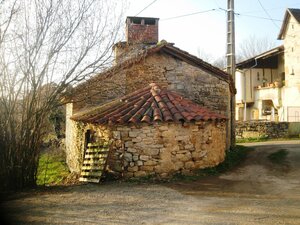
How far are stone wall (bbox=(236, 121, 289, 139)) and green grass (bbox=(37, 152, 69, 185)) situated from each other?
10905mm

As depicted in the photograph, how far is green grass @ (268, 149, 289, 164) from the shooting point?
11.5 m

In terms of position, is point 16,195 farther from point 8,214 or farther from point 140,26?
point 140,26

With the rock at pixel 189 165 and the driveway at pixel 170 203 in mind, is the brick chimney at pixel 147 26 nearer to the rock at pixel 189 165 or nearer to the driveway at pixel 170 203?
the rock at pixel 189 165

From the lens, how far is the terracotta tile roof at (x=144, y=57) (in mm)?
9312

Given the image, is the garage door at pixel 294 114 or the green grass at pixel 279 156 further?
the garage door at pixel 294 114

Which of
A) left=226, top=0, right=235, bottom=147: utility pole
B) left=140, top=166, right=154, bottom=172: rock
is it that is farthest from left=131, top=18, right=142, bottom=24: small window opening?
left=140, top=166, right=154, bottom=172: rock

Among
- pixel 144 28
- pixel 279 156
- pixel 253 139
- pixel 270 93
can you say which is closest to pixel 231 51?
pixel 144 28

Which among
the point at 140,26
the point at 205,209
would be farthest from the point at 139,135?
the point at 140,26

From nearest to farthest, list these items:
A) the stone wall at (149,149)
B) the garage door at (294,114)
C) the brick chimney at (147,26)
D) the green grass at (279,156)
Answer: the stone wall at (149,149) → the green grass at (279,156) → the brick chimney at (147,26) → the garage door at (294,114)

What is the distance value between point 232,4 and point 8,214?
12685 millimetres

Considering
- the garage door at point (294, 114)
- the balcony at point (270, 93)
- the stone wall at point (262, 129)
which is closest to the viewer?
the stone wall at point (262, 129)

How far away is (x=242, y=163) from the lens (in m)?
11.6

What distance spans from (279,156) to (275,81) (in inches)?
725

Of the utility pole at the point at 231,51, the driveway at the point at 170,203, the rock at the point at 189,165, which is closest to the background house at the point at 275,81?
the utility pole at the point at 231,51
